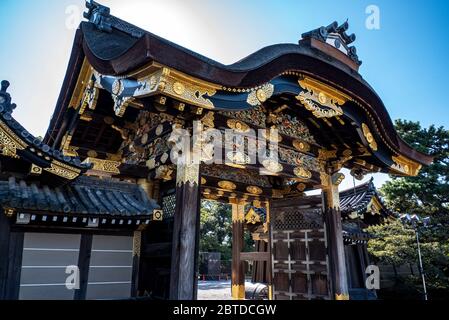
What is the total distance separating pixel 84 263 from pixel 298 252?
17.9 ft

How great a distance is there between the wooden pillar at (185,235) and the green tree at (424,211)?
40.4 ft

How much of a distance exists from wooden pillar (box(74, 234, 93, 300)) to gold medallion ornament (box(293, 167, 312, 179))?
14.8 feet

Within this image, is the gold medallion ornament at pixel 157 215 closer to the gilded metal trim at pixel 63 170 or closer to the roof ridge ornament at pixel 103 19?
the gilded metal trim at pixel 63 170

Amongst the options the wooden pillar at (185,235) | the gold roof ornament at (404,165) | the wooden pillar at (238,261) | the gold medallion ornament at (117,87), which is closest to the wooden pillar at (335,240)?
the gold roof ornament at (404,165)

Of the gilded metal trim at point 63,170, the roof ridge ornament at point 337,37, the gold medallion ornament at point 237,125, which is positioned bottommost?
the gilded metal trim at point 63,170

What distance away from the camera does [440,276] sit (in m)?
14.2

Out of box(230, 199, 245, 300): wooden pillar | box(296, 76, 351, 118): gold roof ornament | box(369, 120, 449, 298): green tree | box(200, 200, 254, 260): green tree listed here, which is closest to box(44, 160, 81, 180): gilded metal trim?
box(296, 76, 351, 118): gold roof ornament

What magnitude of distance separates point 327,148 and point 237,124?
3.07 meters

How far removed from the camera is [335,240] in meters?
7.96

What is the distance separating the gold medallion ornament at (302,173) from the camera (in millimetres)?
7516

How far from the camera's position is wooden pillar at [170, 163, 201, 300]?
5.08m

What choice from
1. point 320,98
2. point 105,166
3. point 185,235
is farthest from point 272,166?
point 105,166
